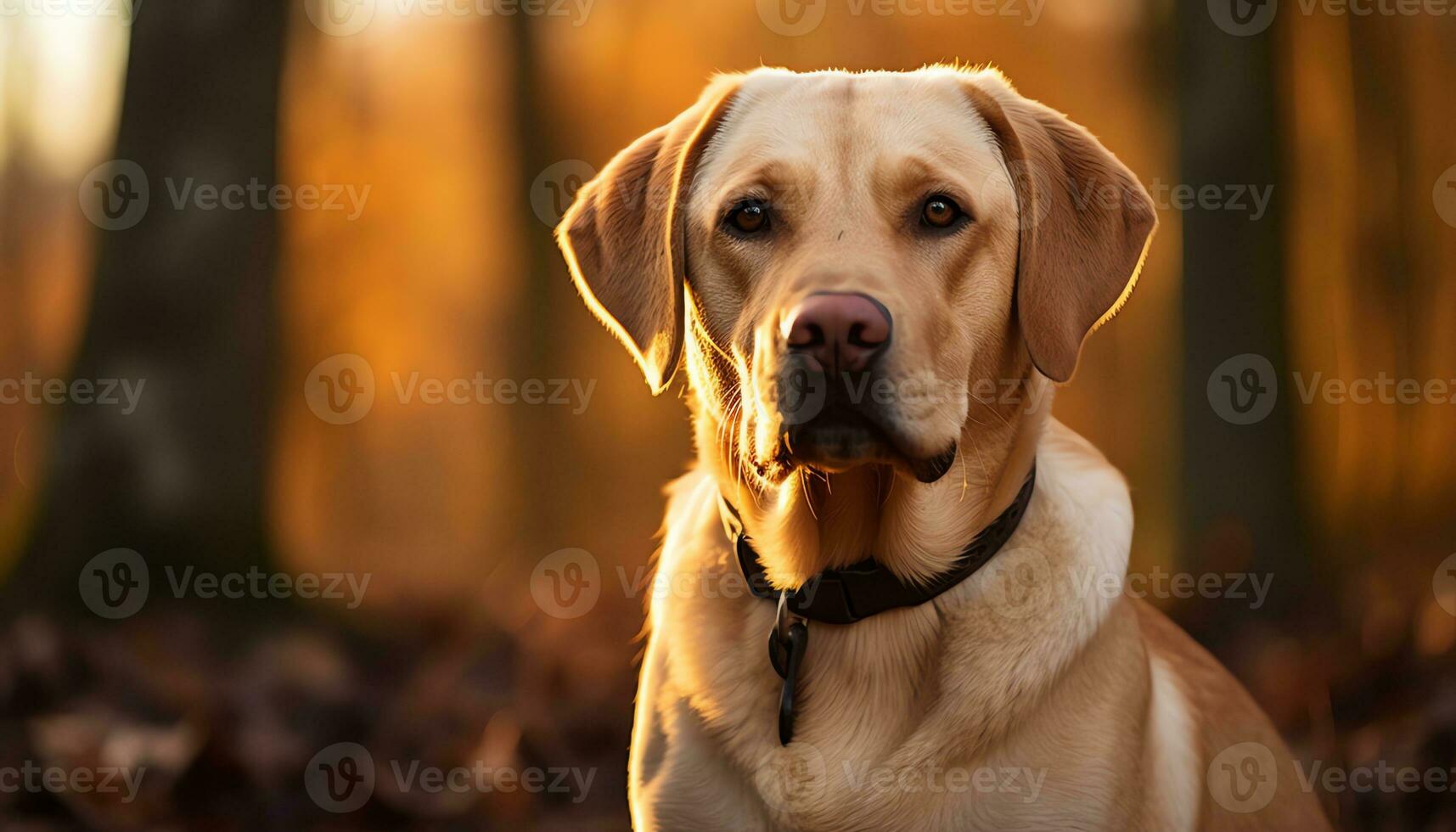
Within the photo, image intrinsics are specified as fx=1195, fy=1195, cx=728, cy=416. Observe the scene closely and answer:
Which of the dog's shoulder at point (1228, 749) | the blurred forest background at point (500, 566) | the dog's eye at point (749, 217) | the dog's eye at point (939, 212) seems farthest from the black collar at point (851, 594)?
the blurred forest background at point (500, 566)

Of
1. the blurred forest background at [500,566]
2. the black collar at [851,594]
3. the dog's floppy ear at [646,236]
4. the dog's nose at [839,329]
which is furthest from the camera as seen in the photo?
the blurred forest background at [500,566]

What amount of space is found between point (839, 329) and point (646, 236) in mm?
875

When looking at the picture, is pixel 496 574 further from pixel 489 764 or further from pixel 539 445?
pixel 489 764

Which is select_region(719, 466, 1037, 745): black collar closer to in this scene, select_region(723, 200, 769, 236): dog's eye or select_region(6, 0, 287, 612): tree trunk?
select_region(723, 200, 769, 236): dog's eye

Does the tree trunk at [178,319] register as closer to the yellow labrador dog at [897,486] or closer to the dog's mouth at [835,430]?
the yellow labrador dog at [897,486]

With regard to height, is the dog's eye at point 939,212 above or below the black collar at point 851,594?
above

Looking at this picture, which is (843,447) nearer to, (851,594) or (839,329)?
(839,329)

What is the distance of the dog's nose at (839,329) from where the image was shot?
2346mm

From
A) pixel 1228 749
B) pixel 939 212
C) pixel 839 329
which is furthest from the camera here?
pixel 1228 749

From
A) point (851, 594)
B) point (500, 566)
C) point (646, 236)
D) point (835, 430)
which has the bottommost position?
point (500, 566)

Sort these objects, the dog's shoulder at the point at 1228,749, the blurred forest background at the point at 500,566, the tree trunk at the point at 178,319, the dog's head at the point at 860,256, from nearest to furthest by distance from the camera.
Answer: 1. the dog's head at the point at 860,256
2. the dog's shoulder at the point at 1228,749
3. the blurred forest background at the point at 500,566
4. the tree trunk at the point at 178,319

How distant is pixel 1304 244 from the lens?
18.7 ft

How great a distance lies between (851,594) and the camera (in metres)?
2.83

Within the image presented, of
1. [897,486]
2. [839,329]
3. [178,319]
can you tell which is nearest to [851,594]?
[897,486]
